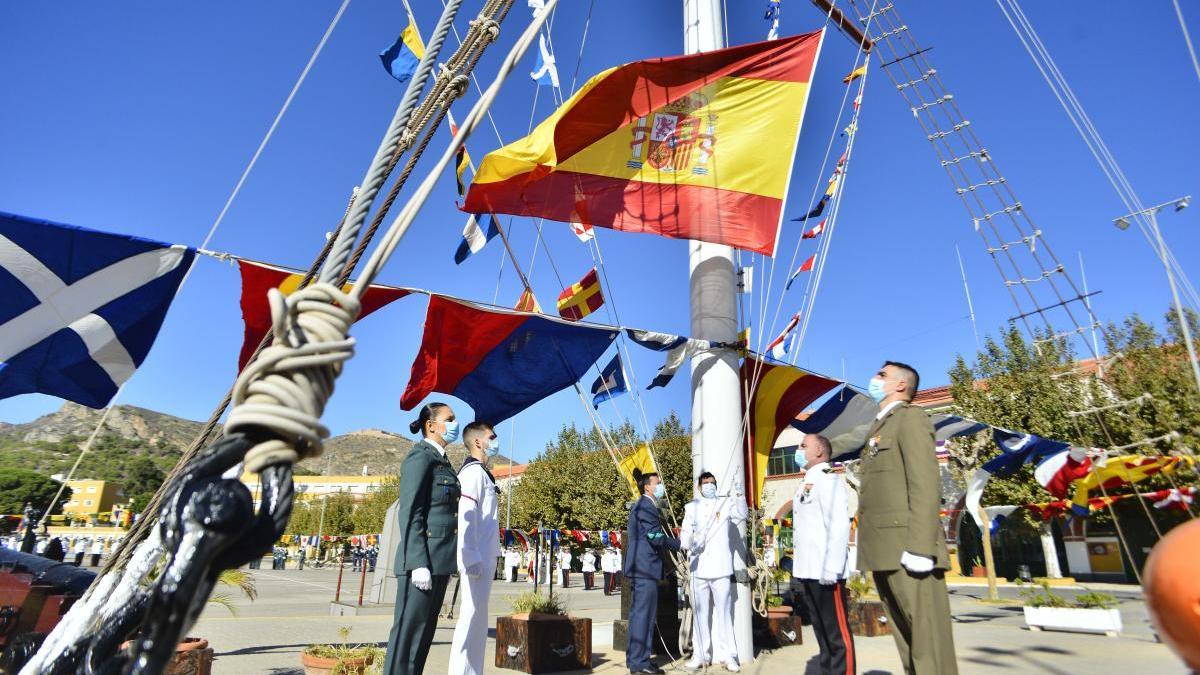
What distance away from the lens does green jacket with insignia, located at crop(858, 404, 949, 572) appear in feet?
10.9

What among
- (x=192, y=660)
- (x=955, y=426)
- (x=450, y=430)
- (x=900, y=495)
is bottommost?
(x=192, y=660)

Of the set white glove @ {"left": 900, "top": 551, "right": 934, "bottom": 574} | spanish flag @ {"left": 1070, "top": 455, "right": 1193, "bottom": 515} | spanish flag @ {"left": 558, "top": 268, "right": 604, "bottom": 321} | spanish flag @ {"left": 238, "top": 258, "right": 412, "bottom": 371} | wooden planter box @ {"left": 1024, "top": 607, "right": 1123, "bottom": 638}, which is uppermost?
spanish flag @ {"left": 558, "top": 268, "right": 604, "bottom": 321}

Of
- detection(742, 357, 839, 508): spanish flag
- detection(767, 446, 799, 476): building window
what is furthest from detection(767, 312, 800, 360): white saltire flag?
detection(767, 446, 799, 476): building window

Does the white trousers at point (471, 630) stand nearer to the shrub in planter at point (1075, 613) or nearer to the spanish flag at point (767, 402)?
the spanish flag at point (767, 402)

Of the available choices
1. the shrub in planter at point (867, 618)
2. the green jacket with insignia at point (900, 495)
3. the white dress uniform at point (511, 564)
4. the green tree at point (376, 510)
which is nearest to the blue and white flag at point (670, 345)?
the green jacket with insignia at point (900, 495)

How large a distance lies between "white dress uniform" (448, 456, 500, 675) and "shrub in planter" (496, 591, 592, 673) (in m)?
1.16

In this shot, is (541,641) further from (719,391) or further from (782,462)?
(782,462)

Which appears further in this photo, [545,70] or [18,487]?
[18,487]

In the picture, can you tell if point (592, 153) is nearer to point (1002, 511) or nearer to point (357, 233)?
point (357, 233)

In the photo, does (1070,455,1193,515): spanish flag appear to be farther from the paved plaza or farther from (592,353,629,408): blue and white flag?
(592,353,629,408): blue and white flag

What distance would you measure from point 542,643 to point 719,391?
2.86 metres

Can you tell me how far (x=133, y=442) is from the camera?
14575cm

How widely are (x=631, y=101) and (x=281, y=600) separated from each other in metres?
13.5

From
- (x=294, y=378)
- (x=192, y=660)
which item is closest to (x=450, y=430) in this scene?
(x=192, y=660)
